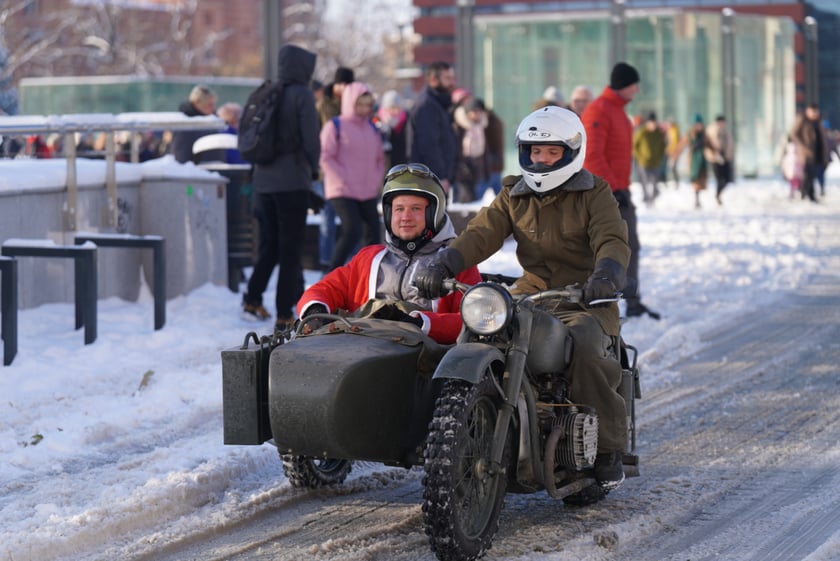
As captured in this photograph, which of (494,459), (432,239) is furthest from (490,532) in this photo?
(432,239)

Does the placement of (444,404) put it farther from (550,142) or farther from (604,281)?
(550,142)

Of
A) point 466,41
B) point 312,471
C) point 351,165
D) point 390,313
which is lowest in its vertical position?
point 312,471

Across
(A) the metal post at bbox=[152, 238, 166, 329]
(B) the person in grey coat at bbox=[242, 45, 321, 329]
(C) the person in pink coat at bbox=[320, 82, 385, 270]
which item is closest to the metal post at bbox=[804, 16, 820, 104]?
(C) the person in pink coat at bbox=[320, 82, 385, 270]

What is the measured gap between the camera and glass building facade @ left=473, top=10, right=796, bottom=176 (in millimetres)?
34219

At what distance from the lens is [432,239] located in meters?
6.38

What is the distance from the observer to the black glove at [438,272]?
18.8ft

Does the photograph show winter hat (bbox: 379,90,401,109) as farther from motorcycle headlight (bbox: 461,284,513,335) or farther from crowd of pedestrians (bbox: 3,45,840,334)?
motorcycle headlight (bbox: 461,284,513,335)

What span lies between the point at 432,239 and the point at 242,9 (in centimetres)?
9298

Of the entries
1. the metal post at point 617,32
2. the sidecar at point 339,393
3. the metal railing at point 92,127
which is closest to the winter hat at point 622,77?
the metal railing at point 92,127

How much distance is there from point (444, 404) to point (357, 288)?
1.37 m

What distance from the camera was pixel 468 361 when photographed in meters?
5.21

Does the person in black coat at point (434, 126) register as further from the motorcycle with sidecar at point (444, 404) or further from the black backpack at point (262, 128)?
the motorcycle with sidecar at point (444, 404)

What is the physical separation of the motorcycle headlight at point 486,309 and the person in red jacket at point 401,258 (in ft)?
2.56

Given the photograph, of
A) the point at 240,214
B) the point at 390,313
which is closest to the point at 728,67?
the point at 240,214
